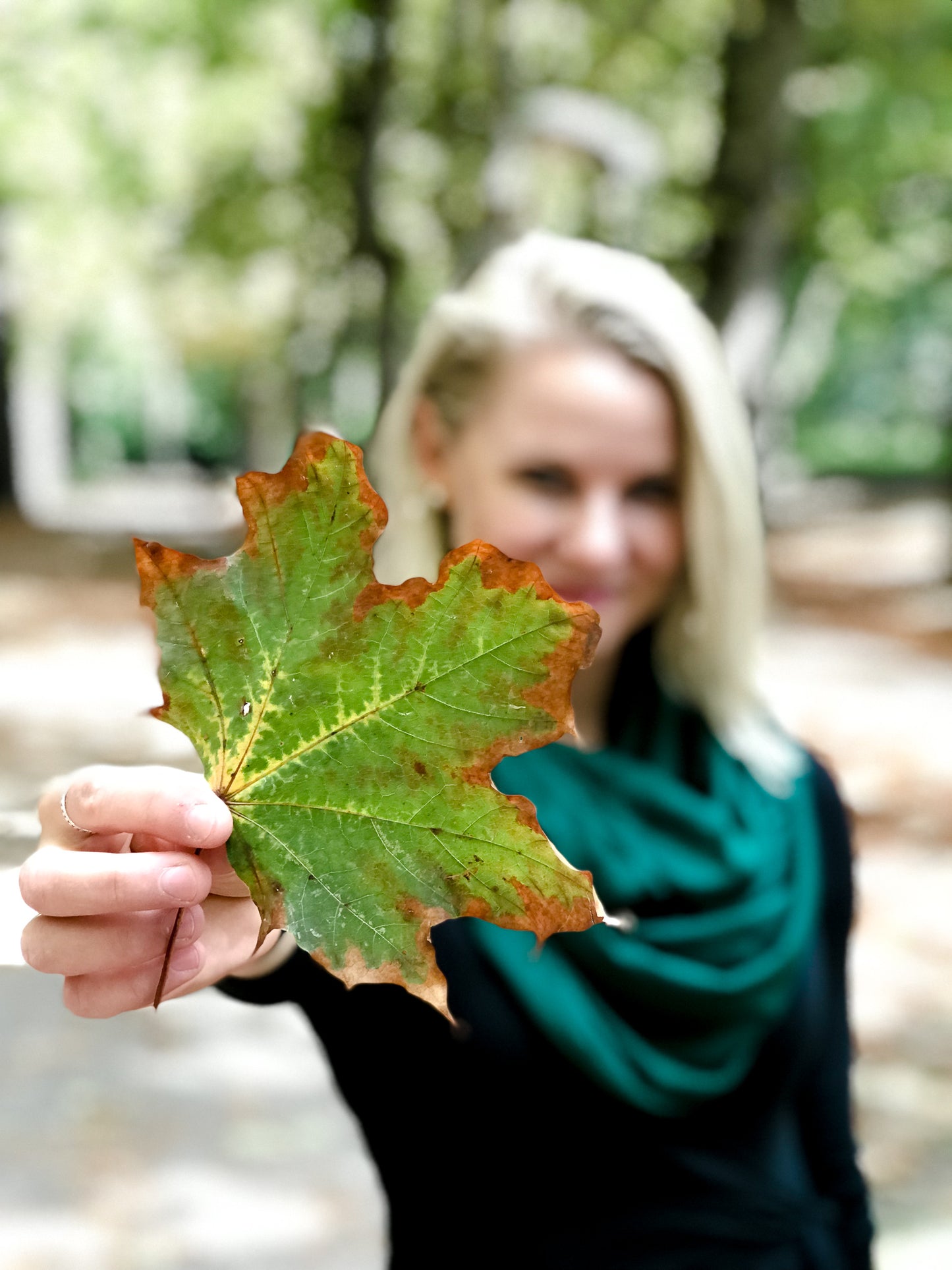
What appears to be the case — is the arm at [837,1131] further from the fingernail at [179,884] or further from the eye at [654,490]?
the fingernail at [179,884]

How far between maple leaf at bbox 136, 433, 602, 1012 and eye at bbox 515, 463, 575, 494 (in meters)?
0.98

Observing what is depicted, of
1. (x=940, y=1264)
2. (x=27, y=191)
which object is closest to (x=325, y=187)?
(x=27, y=191)

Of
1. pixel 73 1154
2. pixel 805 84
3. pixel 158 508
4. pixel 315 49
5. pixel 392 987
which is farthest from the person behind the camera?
pixel 158 508

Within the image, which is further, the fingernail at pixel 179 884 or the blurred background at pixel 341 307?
the blurred background at pixel 341 307

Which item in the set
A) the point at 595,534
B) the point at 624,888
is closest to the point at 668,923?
the point at 624,888

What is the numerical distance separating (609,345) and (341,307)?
1586cm

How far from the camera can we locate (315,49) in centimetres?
1245

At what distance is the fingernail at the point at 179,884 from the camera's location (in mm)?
702

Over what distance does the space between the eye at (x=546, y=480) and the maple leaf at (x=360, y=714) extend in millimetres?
985

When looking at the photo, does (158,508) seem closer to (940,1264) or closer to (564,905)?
(940,1264)

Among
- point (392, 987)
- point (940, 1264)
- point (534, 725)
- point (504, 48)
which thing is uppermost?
point (504, 48)

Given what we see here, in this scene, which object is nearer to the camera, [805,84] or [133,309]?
[805,84]

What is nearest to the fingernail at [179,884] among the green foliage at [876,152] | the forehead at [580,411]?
the forehead at [580,411]

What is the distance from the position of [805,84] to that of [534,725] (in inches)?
474
